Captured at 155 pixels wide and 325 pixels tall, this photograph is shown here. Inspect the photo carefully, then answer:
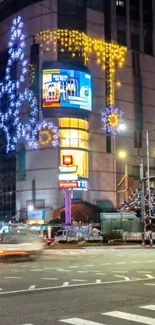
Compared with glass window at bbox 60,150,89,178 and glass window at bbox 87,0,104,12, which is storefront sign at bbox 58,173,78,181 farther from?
glass window at bbox 87,0,104,12

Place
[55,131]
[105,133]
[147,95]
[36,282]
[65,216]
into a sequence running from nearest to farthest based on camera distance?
[36,282] < [65,216] < [55,131] < [105,133] < [147,95]

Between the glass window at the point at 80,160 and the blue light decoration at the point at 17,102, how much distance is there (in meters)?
2.01

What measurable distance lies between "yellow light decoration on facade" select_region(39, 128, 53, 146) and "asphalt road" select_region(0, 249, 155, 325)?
45112mm

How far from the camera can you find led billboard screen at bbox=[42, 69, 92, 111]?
63312 millimetres

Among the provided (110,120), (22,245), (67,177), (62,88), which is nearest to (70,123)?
(62,88)

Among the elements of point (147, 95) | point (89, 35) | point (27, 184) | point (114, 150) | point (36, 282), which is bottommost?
point (36, 282)

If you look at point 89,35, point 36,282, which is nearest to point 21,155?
point 89,35

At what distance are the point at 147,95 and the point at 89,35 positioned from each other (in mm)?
12645

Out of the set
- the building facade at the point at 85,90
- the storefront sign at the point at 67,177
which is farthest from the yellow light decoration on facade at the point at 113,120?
the storefront sign at the point at 67,177

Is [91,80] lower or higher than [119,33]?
lower

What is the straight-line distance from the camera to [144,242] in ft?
128

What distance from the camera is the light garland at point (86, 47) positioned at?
66062mm

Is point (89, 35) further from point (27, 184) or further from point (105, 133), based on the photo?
point (27, 184)

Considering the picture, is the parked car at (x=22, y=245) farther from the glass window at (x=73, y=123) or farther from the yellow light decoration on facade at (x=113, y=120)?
the yellow light decoration on facade at (x=113, y=120)
